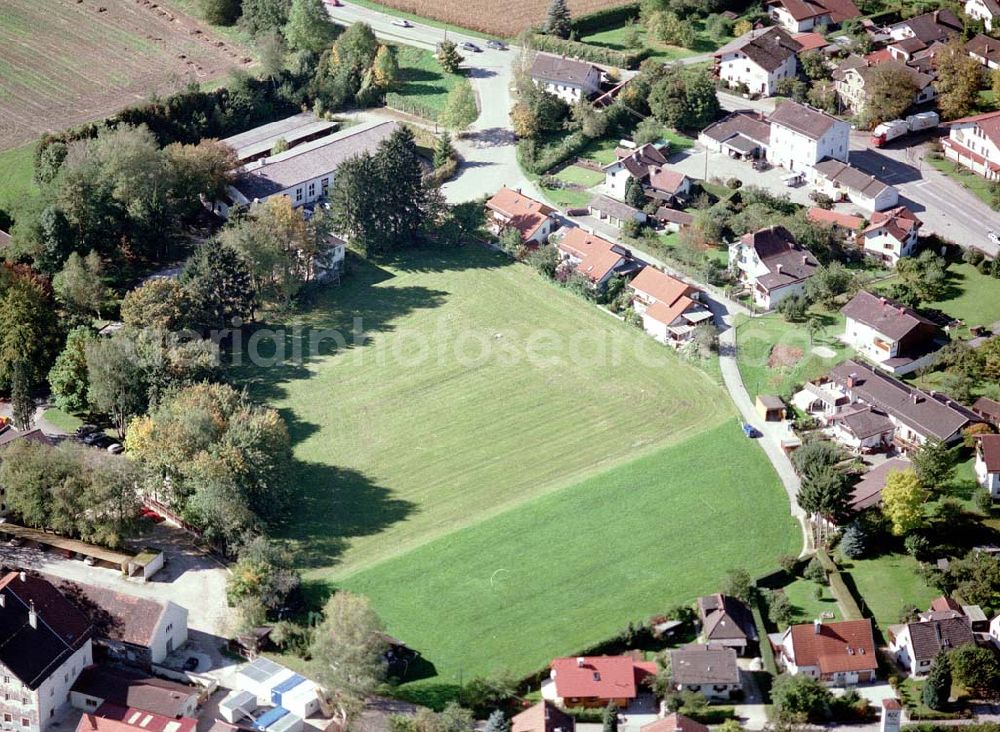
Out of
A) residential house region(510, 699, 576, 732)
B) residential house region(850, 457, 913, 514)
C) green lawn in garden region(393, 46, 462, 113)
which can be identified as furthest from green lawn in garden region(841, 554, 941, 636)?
green lawn in garden region(393, 46, 462, 113)

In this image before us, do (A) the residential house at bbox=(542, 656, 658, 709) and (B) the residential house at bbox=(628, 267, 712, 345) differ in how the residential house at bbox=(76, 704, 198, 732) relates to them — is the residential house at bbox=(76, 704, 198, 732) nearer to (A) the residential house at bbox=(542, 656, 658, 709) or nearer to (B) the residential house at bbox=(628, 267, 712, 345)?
(A) the residential house at bbox=(542, 656, 658, 709)

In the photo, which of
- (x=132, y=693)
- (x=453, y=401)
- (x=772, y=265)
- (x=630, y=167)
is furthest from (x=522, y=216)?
(x=132, y=693)

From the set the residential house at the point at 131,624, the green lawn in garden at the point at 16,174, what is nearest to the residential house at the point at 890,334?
the residential house at the point at 131,624

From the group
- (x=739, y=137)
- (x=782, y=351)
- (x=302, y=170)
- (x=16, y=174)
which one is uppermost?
(x=739, y=137)

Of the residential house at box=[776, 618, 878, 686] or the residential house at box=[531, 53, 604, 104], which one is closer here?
the residential house at box=[776, 618, 878, 686]

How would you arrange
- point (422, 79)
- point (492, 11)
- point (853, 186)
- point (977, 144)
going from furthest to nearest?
point (492, 11) → point (422, 79) → point (977, 144) → point (853, 186)

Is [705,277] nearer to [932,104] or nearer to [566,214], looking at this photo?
[566,214]

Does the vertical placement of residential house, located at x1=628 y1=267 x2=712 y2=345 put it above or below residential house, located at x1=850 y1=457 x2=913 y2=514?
above

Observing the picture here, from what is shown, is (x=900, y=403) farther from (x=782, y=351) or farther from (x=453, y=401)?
(x=453, y=401)

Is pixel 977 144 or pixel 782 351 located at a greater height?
pixel 977 144
